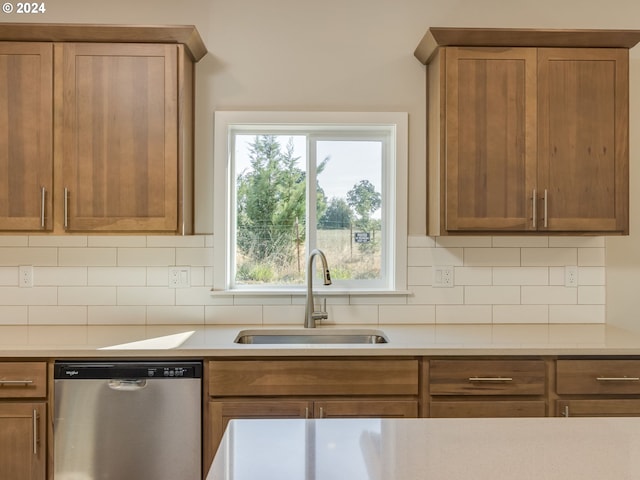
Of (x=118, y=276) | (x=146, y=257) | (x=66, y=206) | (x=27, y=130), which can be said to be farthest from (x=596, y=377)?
(x=27, y=130)

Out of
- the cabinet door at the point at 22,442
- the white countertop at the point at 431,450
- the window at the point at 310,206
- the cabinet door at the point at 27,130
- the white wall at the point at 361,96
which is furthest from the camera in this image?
the window at the point at 310,206

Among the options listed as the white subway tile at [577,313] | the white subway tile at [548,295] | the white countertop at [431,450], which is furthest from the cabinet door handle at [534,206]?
the white countertop at [431,450]

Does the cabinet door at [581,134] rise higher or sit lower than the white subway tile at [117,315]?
higher

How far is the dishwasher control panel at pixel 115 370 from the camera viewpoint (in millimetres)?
2129

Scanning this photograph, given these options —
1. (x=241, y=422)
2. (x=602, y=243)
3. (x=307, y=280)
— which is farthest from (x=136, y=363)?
(x=602, y=243)

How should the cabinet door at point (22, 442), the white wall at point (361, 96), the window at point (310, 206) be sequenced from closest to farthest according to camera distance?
the cabinet door at point (22, 442)
the white wall at point (361, 96)
the window at point (310, 206)

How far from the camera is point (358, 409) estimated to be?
2.18 metres

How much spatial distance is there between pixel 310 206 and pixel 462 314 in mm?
1016

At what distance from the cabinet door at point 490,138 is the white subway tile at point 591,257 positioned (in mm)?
570

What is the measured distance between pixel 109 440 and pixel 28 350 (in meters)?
0.50

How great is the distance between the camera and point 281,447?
1063 mm

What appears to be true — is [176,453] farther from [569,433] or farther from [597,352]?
[597,352]

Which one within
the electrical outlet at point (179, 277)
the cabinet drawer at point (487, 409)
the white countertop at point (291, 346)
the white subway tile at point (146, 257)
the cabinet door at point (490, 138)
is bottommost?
the cabinet drawer at point (487, 409)

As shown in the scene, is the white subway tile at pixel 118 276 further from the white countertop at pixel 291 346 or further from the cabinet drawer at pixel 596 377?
the cabinet drawer at pixel 596 377
